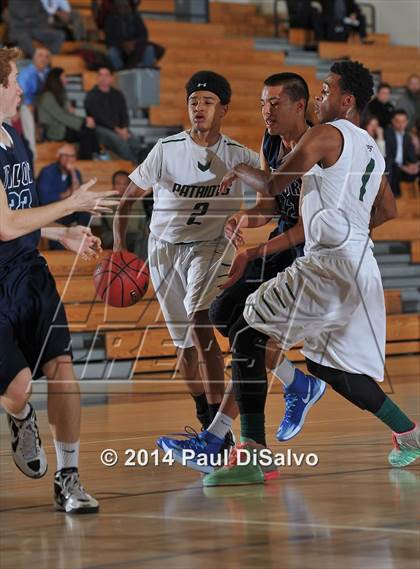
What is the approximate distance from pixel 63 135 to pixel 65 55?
2027mm

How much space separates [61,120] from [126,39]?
2.28m

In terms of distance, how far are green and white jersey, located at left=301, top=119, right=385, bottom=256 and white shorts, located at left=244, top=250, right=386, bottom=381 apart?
8 cm

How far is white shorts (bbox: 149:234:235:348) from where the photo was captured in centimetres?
654

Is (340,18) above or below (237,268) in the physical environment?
below

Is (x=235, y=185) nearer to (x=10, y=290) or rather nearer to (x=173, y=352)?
(x=10, y=290)

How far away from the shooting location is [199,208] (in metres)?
6.61

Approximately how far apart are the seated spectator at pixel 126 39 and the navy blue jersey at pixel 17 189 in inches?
399

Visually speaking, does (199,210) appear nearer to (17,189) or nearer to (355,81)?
(355,81)

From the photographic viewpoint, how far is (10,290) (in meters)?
5.09

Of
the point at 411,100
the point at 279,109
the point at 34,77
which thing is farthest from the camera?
the point at 411,100

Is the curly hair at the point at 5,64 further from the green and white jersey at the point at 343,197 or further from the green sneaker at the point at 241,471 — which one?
the green sneaker at the point at 241,471

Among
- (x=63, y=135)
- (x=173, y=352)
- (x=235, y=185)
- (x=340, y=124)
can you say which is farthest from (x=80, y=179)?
(x=340, y=124)

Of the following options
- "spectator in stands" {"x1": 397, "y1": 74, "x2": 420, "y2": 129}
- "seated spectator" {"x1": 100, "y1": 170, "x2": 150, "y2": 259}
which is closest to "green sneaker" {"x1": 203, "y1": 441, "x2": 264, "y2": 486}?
"seated spectator" {"x1": 100, "y1": 170, "x2": 150, "y2": 259}

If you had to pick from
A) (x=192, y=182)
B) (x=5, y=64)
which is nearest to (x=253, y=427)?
→ (x=192, y=182)
